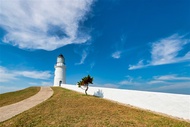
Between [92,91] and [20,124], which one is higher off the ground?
[92,91]

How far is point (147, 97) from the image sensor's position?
1438cm

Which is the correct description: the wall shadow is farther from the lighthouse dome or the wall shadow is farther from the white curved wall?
the lighthouse dome

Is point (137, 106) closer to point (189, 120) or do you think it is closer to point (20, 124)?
point (189, 120)

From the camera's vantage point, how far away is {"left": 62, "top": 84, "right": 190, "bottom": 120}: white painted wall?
36.7ft

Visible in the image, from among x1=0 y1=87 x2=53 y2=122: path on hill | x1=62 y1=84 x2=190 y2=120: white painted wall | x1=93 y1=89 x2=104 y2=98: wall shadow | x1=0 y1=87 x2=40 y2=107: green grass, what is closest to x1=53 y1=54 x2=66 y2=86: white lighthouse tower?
x1=0 y1=87 x2=40 y2=107: green grass

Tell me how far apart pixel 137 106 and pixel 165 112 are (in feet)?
10.7

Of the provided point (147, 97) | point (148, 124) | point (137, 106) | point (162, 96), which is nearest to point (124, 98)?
point (137, 106)

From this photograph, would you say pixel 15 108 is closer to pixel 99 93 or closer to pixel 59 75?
pixel 99 93

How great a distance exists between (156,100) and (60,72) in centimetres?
Result: 3452

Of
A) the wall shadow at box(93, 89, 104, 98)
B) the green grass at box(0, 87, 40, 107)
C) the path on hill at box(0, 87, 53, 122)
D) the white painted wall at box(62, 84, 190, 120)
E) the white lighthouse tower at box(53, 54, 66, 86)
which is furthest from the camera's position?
the white lighthouse tower at box(53, 54, 66, 86)

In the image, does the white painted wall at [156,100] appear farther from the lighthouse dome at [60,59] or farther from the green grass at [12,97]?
the lighthouse dome at [60,59]

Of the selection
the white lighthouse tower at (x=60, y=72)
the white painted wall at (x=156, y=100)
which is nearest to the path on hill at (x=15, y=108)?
the white painted wall at (x=156, y=100)

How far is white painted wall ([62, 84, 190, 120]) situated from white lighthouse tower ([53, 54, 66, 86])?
1033 inches

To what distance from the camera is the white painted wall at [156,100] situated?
11.2 meters
